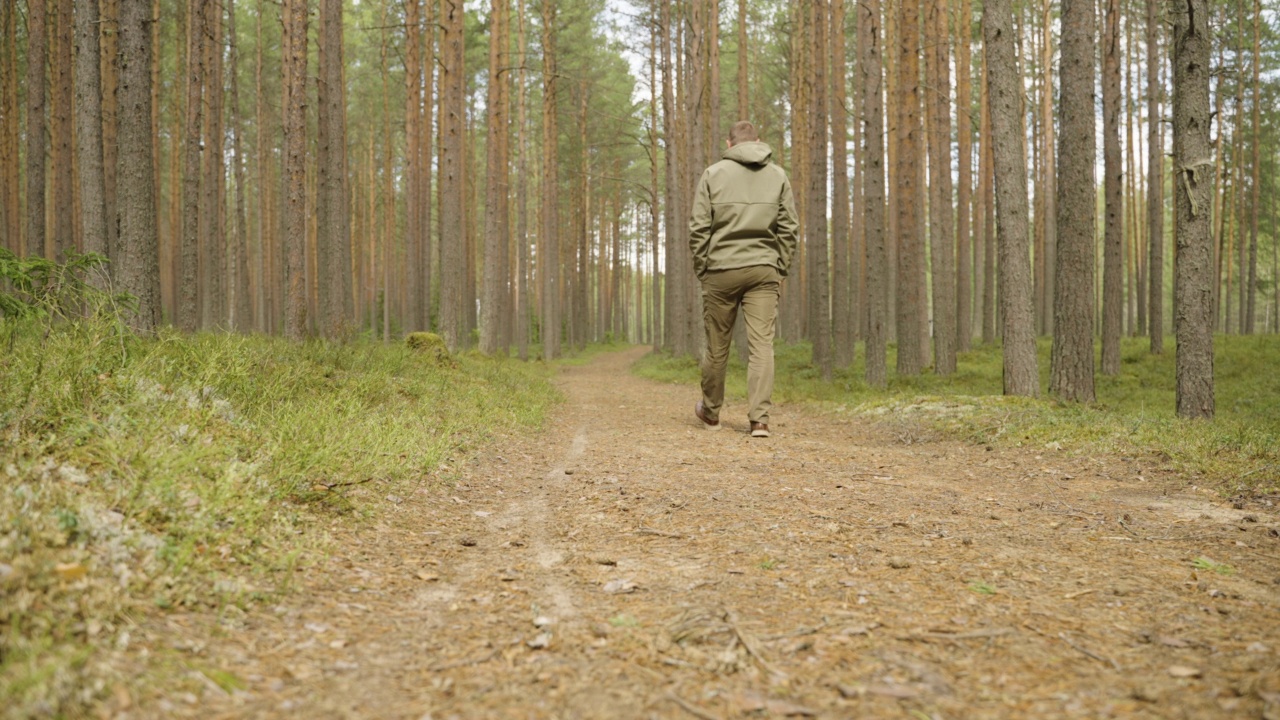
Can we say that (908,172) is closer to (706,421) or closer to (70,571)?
(706,421)

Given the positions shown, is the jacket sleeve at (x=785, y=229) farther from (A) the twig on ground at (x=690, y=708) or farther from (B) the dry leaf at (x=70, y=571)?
(B) the dry leaf at (x=70, y=571)

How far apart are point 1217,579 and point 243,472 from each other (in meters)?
3.87

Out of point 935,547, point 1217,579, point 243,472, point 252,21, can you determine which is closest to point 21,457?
point 243,472

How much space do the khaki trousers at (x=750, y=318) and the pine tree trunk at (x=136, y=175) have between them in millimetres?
5570

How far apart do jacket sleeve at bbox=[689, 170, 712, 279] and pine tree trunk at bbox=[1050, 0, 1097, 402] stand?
14.1ft

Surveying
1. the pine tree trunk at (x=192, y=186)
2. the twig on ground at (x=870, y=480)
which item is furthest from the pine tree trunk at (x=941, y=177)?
the pine tree trunk at (x=192, y=186)

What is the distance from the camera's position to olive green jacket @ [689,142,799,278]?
6.47 meters

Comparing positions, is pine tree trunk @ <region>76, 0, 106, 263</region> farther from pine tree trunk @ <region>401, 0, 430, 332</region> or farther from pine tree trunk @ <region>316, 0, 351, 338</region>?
pine tree trunk @ <region>401, 0, 430, 332</region>

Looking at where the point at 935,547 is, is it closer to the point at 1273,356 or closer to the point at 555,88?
the point at 1273,356

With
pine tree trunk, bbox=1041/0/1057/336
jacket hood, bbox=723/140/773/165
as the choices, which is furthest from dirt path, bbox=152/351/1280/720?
pine tree trunk, bbox=1041/0/1057/336

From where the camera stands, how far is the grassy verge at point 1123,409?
15.5ft

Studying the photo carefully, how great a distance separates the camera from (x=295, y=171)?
10430mm

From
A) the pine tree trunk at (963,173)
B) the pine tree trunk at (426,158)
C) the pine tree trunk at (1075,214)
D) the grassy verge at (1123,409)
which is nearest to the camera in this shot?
the grassy verge at (1123,409)

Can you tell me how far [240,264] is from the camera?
72.7 feet
